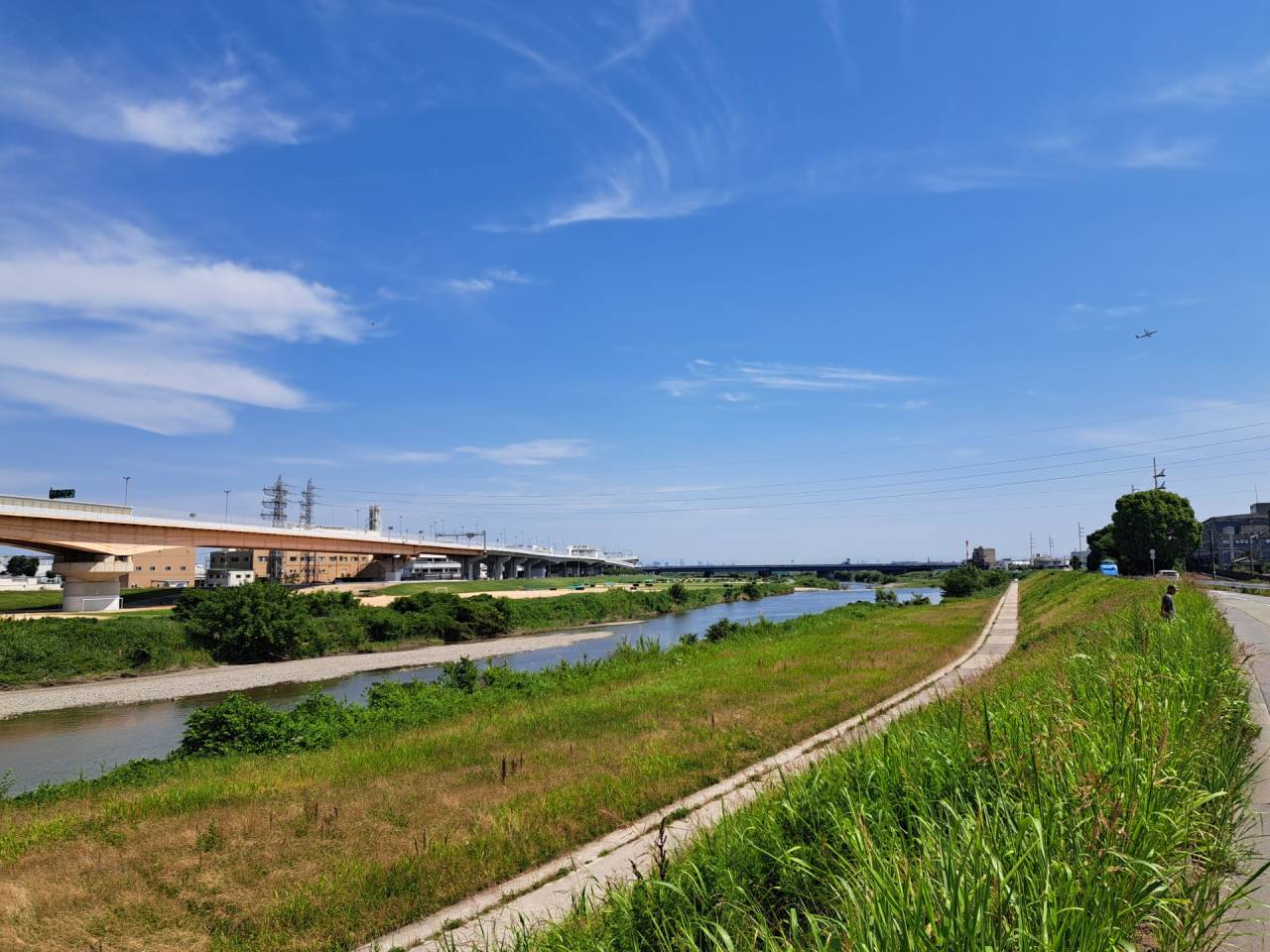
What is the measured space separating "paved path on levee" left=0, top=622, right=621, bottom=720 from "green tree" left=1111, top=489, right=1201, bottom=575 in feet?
207

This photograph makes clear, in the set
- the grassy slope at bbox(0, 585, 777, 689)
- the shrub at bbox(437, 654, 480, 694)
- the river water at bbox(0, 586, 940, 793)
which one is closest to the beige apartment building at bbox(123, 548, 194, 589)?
the grassy slope at bbox(0, 585, 777, 689)

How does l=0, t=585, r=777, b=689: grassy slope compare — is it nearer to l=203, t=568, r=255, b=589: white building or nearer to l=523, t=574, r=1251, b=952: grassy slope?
l=523, t=574, r=1251, b=952: grassy slope

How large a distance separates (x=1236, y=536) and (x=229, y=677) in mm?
148981

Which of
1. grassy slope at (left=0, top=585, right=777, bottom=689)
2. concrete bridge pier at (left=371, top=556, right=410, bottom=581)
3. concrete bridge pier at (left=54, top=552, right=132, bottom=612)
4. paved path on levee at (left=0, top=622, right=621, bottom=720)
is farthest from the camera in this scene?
concrete bridge pier at (left=371, top=556, right=410, bottom=581)

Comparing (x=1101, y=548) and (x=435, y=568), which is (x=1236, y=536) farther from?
(x=435, y=568)

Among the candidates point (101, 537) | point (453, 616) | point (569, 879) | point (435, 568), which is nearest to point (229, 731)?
point (569, 879)

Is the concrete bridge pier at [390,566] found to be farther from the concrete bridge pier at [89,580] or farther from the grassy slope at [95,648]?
the grassy slope at [95,648]

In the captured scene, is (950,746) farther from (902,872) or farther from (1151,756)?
(902,872)

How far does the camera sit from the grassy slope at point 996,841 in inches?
118

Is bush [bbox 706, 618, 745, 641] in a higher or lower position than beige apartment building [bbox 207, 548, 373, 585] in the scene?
lower

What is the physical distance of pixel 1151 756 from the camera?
446cm

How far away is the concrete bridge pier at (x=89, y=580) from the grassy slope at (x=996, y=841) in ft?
218

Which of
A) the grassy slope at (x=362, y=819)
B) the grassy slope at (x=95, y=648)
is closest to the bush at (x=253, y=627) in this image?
the grassy slope at (x=95, y=648)

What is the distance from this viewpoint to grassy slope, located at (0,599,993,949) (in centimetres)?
766
